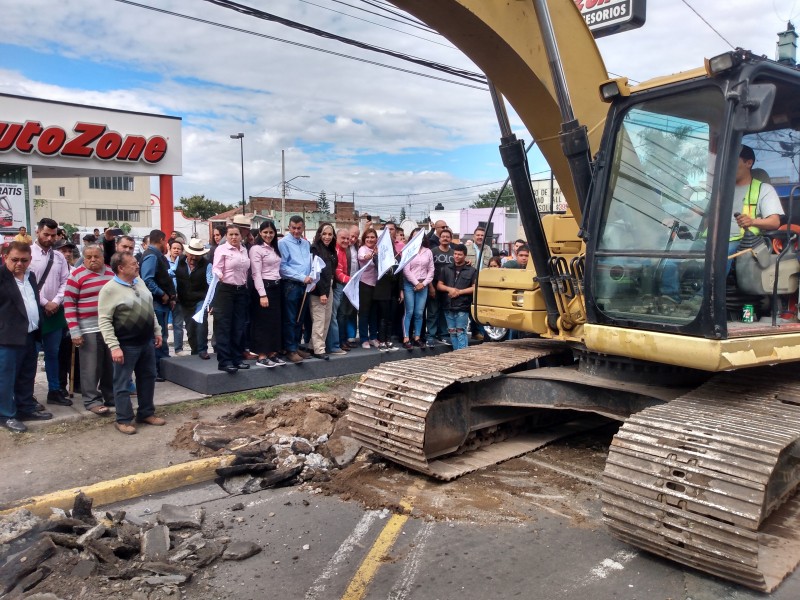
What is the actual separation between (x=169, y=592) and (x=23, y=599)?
2.32ft

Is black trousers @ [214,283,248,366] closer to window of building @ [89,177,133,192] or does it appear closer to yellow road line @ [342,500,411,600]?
yellow road line @ [342,500,411,600]

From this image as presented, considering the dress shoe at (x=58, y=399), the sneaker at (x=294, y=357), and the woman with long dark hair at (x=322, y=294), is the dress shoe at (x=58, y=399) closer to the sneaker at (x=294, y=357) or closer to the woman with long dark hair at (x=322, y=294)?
the sneaker at (x=294, y=357)

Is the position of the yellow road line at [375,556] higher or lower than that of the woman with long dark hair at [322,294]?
lower

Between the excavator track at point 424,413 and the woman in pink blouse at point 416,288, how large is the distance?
133 inches

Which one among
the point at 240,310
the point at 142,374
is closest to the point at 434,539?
the point at 142,374

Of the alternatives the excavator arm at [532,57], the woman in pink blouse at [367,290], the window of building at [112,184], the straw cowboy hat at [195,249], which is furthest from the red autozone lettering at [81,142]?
the window of building at [112,184]

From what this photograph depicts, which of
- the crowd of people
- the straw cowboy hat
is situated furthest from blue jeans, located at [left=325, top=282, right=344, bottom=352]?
the straw cowboy hat

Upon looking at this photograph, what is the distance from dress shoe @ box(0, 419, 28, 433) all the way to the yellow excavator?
3.16 meters

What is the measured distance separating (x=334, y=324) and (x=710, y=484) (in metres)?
6.16

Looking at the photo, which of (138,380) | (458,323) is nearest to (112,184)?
(458,323)

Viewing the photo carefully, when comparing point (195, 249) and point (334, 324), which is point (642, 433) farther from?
point (195, 249)

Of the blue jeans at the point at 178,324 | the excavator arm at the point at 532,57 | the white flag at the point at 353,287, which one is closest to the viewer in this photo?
the excavator arm at the point at 532,57

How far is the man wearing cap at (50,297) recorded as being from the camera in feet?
22.6

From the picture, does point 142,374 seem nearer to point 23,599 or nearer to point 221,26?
point 23,599
